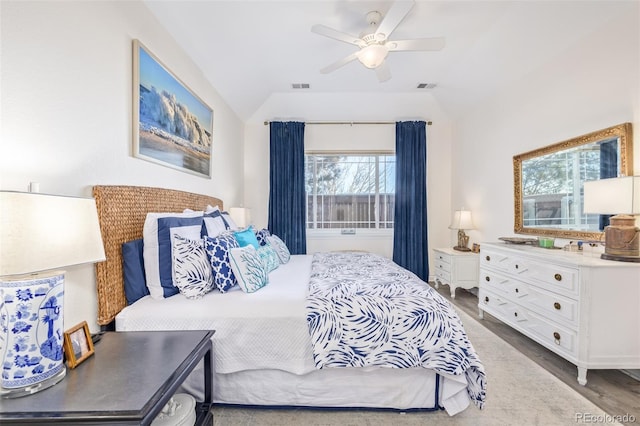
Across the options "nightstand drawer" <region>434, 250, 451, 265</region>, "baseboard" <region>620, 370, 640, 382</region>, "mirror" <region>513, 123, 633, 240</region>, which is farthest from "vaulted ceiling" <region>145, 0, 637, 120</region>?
"baseboard" <region>620, 370, 640, 382</region>

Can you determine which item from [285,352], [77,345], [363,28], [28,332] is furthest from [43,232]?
[363,28]

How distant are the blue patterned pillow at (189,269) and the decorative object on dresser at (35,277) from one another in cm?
69

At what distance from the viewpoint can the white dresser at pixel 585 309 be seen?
1.82 m

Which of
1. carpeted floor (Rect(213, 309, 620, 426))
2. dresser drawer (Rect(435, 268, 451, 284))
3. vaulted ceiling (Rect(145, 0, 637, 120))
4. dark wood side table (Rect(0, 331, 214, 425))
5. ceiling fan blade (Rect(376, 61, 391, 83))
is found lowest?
carpeted floor (Rect(213, 309, 620, 426))

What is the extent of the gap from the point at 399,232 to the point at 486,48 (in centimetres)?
263

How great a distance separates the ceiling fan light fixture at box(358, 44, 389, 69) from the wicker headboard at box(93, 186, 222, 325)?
6.46 ft

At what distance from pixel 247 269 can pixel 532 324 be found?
2317 millimetres

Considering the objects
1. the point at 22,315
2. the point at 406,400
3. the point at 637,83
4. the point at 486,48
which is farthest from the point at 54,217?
the point at 486,48

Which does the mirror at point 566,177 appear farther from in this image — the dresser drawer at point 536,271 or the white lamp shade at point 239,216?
the white lamp shade at point 239,216

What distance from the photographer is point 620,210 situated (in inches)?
71.7

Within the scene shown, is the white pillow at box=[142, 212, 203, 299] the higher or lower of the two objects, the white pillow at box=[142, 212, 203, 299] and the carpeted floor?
the higher

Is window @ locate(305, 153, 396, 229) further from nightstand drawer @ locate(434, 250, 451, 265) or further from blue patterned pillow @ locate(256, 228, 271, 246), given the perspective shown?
blue patterned pillow @ locate(256, 228, 271, 246)

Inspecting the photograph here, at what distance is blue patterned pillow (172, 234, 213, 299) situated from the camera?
168 centimetres

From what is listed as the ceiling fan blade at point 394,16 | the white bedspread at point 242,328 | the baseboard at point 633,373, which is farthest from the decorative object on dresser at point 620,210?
the white bedspread at point 242,328
